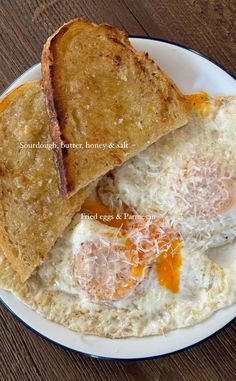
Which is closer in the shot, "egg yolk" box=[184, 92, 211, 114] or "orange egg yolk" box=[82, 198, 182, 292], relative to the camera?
"orange egg yolk" box=[82, 198, 182, 292]

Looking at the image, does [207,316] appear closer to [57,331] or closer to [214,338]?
[214,338]

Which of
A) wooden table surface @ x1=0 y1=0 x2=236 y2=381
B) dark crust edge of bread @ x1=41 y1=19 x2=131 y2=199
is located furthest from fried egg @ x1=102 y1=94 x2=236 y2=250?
wooden table surface @ x1=0 y1=0 x2=236 y2=381

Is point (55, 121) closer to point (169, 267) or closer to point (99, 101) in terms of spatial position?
point (99, 101)

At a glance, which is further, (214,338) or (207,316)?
(214,338)

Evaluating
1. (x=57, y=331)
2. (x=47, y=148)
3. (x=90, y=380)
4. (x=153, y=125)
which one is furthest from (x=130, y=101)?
(x=90, y=380)

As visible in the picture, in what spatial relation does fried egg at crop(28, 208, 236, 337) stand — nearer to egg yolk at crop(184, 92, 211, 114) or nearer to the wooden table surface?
the wooden table surface
